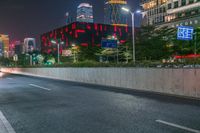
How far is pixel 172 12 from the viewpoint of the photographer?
97000mm

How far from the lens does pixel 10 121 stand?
8211 mm

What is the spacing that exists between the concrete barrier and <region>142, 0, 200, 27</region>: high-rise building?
223 ft

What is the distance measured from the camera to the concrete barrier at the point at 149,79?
42.5 ft

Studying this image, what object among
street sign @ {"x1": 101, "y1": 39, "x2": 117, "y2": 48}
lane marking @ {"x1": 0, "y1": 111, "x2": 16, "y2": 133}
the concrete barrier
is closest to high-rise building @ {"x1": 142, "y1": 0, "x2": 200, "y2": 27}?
street sign @ {"x1": 101, "y1": 39, "x2": 117, "y2": 48}

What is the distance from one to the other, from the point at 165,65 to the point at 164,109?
20.1 ft

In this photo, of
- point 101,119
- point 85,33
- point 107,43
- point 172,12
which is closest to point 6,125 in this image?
point 101,119

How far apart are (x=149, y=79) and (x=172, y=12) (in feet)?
285

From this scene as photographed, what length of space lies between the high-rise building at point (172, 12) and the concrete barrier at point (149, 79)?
2676 inches

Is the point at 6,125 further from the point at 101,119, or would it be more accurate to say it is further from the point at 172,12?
the point at 172,12

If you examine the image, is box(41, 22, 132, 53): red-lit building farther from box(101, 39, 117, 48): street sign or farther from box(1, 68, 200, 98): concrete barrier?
box(1, 68, 200, 98): concrete barrier

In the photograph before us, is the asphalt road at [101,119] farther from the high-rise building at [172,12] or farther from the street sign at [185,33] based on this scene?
the high-rise building at [172,12]

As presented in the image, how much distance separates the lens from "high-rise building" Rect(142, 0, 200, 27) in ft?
281

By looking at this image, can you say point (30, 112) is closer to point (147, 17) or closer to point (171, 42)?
point (171, 42)

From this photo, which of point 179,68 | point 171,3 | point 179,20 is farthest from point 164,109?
point 171,3
